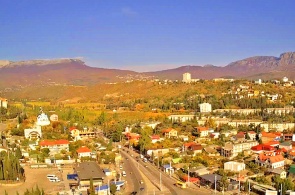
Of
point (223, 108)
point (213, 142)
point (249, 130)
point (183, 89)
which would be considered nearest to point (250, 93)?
point (223, 108)

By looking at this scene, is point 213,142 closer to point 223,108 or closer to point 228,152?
point 228,152

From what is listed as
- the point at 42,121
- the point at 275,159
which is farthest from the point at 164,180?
the point at 42,121

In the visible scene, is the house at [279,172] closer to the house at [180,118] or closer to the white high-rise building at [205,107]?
the house at [180,118]

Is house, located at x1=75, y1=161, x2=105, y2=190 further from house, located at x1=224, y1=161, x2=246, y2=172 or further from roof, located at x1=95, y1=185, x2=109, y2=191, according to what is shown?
house, located at x1=224, y1=161, x2=246, y2=172

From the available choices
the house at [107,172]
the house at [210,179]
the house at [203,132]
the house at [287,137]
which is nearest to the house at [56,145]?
the house at [107,172]

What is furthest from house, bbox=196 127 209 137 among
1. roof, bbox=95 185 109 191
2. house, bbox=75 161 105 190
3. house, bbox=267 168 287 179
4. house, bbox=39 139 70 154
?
roof, bbox=95 185 109 191

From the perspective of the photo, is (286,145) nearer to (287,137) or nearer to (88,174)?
(287,137)
